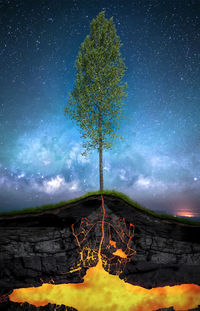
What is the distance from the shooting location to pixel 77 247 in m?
6.68

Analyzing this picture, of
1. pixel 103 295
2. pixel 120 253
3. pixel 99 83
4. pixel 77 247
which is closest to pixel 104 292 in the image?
pixel 103 295

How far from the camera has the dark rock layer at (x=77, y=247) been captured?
647cm

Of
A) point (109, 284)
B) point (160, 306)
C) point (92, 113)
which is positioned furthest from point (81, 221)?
point (92, 113)

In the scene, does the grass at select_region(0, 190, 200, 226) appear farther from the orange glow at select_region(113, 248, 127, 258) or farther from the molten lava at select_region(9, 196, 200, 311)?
the orange glow at select_region(113, 248, 127, 258)

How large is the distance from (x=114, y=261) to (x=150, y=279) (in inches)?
62.0

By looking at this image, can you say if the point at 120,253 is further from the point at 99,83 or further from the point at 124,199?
the point at 99,83

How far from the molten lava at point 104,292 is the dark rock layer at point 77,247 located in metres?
0.21

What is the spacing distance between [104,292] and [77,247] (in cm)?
181

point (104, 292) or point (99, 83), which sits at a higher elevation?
point (99, 83)

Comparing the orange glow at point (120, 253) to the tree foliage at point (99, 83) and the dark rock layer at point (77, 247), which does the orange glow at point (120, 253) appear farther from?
the tree foliage at point (99, 83)

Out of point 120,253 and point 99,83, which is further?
point 99,83

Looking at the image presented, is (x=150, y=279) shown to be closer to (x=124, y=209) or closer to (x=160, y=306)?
(x=160, y=306)

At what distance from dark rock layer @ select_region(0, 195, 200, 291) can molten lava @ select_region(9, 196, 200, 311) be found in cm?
21

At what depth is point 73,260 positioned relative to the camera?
657 centimetres
